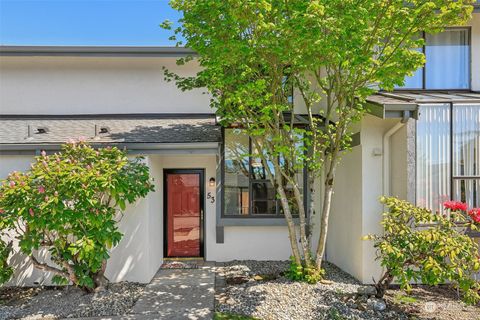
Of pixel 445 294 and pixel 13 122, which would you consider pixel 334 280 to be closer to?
pixel 445 294

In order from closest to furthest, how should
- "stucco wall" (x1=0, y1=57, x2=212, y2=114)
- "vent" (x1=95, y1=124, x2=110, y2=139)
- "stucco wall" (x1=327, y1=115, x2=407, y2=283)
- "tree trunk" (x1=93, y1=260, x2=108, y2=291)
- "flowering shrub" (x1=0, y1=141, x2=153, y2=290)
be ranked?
"flowering shrub" (x1=0, y1=141, x2=153, y2=290) → "tree trunk" (x1=93, y1=260, x2=108, y2=291) → "stucco wall" (x1=327, y1=115, x2=407, y2=283) → "vent" (x1=95, y1=124, x2=110, y2=139) → "stucco wall" (x1=0, y1=57, x2=212, y2=114)

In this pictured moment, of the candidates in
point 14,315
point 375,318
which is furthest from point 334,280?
point 14,315

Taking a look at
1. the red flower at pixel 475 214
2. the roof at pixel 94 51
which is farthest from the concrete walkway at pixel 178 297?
the roof at pixel 94 51

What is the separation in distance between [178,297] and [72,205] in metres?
2.86

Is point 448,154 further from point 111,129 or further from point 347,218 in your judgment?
point 111,129

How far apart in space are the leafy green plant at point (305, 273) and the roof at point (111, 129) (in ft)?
11.8

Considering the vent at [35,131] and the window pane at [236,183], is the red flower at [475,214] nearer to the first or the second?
the window pane at [236,183]

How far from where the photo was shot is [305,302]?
231 inches

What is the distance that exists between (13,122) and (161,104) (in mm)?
4443

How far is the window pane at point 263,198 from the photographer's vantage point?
8.55m

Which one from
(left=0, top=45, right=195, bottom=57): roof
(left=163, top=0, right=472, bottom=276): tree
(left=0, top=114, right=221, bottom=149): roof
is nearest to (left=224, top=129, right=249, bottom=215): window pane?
(left=0, top=114, right=221, bottom=149): roof

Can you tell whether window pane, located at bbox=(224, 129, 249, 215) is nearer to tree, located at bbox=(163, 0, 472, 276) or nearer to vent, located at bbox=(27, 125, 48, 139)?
Answer: tree, located at bbox=(163, 0, 472, 276)

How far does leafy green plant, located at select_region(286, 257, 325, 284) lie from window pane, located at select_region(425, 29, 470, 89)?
5872 mm

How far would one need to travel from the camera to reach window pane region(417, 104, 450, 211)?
6.59 metres
